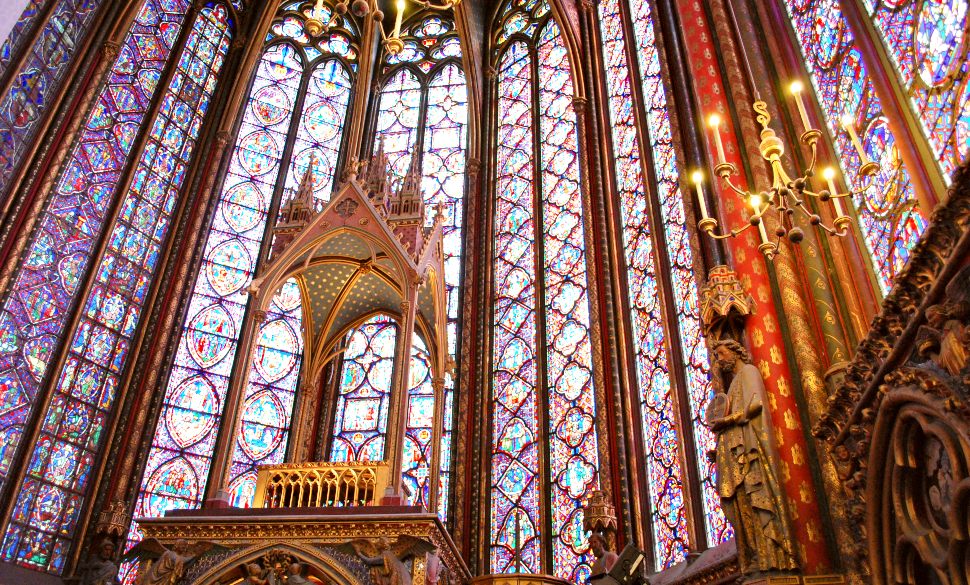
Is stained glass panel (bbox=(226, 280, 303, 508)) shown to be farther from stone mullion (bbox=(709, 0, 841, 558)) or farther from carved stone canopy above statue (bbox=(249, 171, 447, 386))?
stone mullion (bbox=(709, 0, 841, 558))

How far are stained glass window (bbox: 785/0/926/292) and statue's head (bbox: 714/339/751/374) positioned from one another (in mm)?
1077

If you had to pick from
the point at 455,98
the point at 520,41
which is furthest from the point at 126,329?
the point at 520,41

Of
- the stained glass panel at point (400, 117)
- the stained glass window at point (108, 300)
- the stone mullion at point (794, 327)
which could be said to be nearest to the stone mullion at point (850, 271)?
the stone mullion at point (794, 327)

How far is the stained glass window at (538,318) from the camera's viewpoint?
33.3 ft

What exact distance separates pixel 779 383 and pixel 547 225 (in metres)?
6.51

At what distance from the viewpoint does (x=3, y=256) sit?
380 inches

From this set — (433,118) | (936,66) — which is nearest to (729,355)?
(936,66)

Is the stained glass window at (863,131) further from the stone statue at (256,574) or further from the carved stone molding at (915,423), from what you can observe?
the stone statue at (256,574)

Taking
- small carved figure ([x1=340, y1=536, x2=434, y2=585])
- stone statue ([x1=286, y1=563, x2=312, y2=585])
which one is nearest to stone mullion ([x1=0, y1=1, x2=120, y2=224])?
stone statue ([x1=286, y1=563, x2=312, y2=585])

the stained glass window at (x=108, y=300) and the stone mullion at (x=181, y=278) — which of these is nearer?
the stained glass window at (x=108, y=300)

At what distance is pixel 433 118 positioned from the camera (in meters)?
14.9

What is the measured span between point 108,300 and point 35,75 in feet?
9.30

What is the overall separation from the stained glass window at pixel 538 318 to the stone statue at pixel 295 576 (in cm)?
368

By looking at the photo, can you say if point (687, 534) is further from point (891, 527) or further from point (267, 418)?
point (267, 418)
